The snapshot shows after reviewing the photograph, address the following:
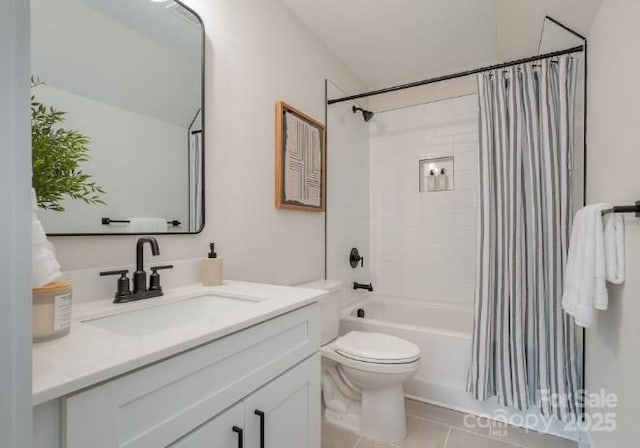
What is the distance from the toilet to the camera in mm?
1622

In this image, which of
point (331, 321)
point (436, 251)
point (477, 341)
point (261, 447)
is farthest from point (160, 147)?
point (436, 251)

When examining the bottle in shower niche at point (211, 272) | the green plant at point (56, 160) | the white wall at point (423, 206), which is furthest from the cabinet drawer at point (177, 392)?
the white wall at point (423, 206)

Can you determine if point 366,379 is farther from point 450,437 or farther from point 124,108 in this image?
point 124,108

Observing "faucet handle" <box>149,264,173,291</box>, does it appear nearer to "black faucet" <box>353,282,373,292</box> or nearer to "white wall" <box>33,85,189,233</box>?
"white wall" <box>33,85,189,233</box>

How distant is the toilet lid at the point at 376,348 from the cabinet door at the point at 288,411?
1.74 ft

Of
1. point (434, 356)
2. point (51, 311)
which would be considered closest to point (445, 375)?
point (434, 356)

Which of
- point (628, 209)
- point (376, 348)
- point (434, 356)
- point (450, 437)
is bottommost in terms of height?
point (450, 437)

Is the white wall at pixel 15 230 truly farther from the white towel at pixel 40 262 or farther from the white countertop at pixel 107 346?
the white towel at pixel 40 262

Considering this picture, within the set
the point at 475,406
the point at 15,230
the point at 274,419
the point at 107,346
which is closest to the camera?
the point at 15,230

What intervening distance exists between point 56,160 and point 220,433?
0.80 m

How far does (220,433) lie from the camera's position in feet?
2.55

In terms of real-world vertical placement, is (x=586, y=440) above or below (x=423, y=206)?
below

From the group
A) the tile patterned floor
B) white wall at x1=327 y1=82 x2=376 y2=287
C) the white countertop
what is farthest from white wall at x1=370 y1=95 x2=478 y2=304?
the white countertop

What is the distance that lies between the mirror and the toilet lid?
990 millimetres
